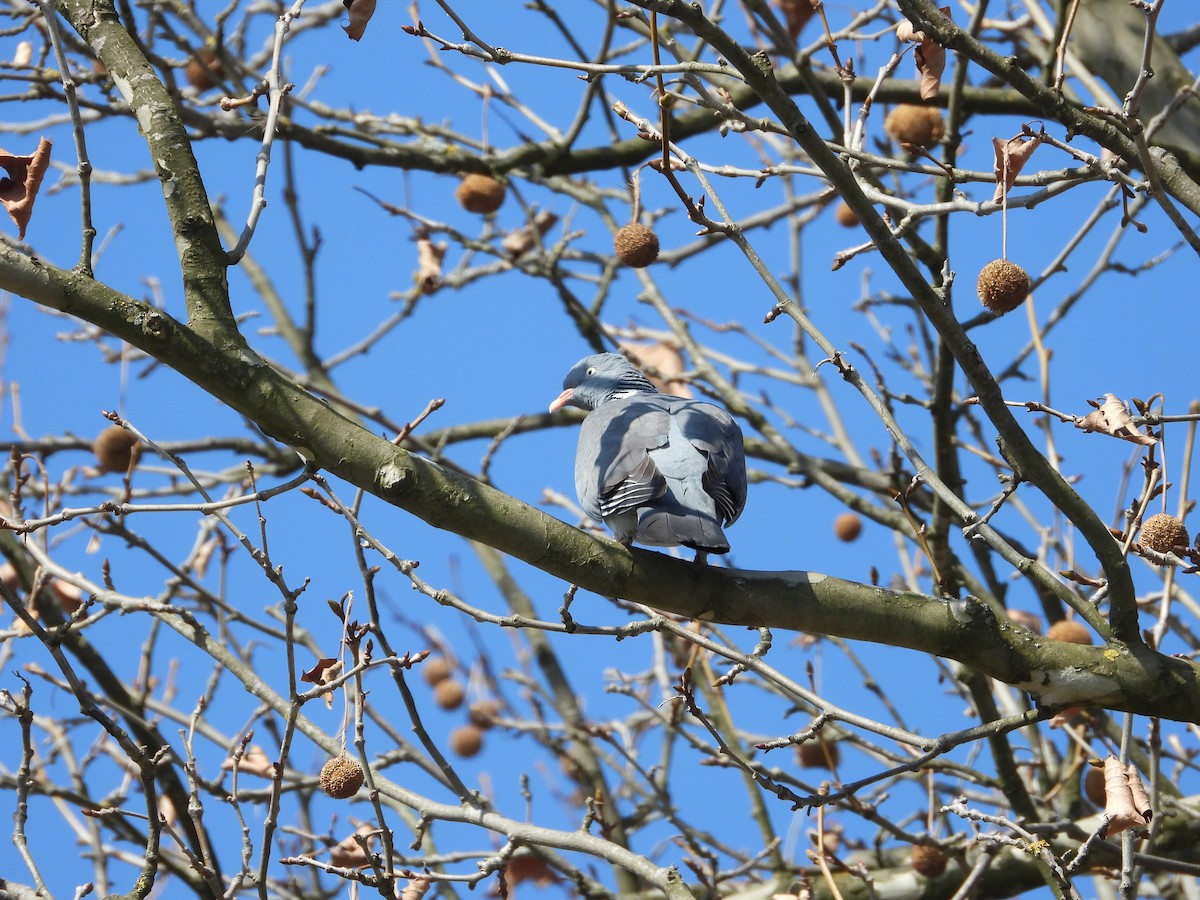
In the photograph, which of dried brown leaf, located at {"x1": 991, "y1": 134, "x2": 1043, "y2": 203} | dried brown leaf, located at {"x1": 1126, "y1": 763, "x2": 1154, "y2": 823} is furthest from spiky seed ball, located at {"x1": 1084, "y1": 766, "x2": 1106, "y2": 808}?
dried brown leaf, located at {"x1": 991, "y1": 134, "x2": 1043, "y2": 203}

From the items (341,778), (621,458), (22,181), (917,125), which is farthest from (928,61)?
(341,778)

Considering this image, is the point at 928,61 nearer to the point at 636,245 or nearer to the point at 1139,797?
the point at 636,245

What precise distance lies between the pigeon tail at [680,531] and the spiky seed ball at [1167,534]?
0.97m

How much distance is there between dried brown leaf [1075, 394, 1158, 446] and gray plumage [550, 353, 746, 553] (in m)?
0.81

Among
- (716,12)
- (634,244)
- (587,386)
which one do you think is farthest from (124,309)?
(716,12)

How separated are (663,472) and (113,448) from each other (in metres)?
2.78

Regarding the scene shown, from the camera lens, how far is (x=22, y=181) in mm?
2395

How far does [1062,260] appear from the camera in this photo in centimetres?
357

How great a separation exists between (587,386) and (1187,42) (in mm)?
2436

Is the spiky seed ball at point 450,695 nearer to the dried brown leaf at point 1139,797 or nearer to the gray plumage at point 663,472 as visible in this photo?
the gray plumage at point 663,472

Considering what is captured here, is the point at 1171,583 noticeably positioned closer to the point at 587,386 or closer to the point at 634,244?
the point at 634,244

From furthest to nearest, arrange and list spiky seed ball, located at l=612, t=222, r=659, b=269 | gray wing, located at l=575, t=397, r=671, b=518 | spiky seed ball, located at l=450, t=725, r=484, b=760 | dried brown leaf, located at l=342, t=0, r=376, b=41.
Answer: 1. spiky seed ball, located at l=450, t=725, r=484, b=760
2. spiky seed ball, located at l=612, t=222, r=659, b=269
3. gray wing, located at l=575, t=397, r=671, b=518
4. dried brown leaf, located at l=342, t=0, r=376, b=41

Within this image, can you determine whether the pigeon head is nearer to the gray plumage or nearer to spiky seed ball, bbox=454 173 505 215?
the gray plumage

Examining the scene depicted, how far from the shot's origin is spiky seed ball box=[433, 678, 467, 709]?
6.53 meters
